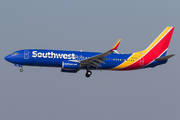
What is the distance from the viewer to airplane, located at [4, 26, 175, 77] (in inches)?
2264

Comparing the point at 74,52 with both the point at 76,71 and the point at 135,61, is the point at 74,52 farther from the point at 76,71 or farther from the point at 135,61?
the point at 135,61

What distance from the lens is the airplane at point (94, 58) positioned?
57.5 metres

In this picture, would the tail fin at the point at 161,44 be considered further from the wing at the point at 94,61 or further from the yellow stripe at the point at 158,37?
the wing at the point at 94,61

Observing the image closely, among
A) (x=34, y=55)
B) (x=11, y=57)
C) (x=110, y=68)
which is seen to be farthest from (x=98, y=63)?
(x=11, y=57)

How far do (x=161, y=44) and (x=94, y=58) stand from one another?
15.2 meters

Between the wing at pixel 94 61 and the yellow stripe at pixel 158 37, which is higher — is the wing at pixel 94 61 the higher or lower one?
the lower one

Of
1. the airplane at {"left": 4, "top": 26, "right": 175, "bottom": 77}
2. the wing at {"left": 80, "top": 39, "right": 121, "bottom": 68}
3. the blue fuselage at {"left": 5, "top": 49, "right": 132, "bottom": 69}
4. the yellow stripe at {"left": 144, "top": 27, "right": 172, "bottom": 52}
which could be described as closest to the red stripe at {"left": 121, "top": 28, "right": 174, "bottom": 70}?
the airplane at {"left": 4, "top": 26, "right": 175, "bottom": 77}

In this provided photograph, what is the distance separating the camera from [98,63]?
59312mm

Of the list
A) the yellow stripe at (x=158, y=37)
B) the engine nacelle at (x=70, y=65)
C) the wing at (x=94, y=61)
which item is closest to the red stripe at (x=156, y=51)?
the yellow stripe at (x=158, y=37)

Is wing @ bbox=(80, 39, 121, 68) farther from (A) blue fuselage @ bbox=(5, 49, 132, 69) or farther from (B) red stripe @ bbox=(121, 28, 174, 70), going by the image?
(B) red stripe @ bbox=(121, 28, 174, 70)

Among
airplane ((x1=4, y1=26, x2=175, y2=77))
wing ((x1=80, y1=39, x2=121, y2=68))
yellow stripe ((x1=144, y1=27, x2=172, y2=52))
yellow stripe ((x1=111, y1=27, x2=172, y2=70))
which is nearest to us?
wing ((x1=80, y1=39, x2=121, y2=68))

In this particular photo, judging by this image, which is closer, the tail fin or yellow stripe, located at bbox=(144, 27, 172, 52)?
the tail fin

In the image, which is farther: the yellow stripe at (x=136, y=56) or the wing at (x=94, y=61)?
the yellow stripe at (x=136, y=56)

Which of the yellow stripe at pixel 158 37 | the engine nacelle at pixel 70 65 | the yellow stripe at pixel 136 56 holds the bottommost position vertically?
the engine nacelle at pixel 70 65
